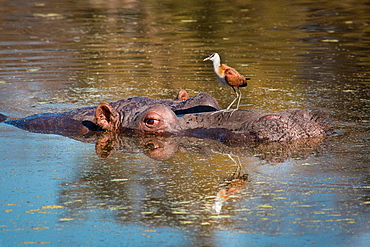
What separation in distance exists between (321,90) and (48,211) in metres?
6.29

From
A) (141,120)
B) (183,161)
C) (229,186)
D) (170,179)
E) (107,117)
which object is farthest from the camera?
(107,117)

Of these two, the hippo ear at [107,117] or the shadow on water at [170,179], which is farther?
the hippo ear at [107,117]

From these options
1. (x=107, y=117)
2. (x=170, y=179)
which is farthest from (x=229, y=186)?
(x=107, y=117)

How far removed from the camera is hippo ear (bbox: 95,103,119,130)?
7994mm

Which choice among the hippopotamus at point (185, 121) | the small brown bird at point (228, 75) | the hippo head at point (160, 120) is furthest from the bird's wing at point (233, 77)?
the hippo head at point (160, 120)

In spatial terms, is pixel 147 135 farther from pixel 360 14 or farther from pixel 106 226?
pixel 360 14

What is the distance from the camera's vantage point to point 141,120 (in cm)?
794

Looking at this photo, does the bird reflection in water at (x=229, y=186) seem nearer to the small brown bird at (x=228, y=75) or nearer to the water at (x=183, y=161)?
the water at (x=183, y=161)

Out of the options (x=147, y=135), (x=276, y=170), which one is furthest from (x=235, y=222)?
(x=147, y=135)

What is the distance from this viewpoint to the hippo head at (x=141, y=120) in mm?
7742

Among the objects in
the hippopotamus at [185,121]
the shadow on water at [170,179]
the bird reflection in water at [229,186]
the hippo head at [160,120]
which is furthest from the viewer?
the hippo head at [160,120]

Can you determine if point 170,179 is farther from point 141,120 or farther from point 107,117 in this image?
point 107,117

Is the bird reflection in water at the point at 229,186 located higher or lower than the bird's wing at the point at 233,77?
lower

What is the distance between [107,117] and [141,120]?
19.1 inches
